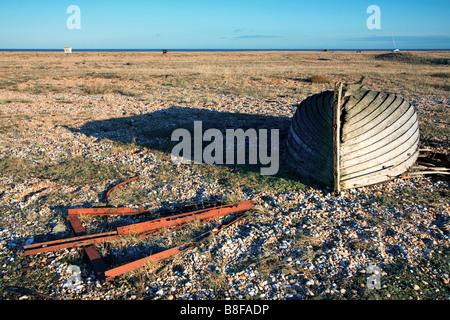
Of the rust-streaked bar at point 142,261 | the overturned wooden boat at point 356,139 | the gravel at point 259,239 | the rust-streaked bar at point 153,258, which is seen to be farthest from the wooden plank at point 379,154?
the rust-streaked bar at point 142,261

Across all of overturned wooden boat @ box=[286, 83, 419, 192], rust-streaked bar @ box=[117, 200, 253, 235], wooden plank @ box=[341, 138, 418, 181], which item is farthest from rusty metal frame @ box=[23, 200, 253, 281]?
wooden plank @ box=[341, 138, 418, 181]

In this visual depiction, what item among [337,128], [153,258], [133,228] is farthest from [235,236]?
[337,128]

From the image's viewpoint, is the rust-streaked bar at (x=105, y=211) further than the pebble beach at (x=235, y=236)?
Yes

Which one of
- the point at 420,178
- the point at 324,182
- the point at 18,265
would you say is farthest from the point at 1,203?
the point at 420,178

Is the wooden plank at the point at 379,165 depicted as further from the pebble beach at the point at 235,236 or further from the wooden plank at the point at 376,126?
the wooden plank at the point at 376,126

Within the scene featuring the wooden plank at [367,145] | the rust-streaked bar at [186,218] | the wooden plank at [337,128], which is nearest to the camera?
the rust-streaked bar at [186,218]

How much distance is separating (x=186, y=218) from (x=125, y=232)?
3.37 feet

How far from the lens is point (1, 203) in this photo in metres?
5.97

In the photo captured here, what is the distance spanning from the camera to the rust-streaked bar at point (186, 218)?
5038 millimetres

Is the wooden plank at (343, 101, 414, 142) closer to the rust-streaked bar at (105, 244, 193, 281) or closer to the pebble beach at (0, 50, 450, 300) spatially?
the pebble beach at (0, 50, 450, 300)
